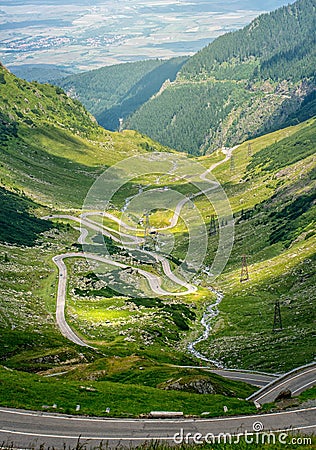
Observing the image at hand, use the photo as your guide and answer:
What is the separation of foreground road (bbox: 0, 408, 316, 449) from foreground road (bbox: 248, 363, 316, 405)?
23022 millimetres

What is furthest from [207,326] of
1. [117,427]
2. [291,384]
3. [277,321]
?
[117,427]

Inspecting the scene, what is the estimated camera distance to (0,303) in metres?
142

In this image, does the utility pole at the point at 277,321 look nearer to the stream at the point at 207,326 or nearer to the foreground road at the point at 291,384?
the stream at the point at 207,326

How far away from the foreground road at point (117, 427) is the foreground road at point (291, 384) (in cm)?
2302

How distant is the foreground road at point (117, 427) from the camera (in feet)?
162

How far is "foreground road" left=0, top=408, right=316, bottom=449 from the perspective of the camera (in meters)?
49.4

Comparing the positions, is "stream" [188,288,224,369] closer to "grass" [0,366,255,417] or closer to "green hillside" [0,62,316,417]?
"green hillside" [0,62,316,417]

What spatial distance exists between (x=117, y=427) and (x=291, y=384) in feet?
130

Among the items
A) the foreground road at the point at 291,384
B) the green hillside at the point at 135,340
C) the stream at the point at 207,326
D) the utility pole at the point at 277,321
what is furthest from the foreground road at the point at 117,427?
the utility pole at the point at 277,321

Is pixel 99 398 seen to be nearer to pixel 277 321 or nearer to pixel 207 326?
pixel 277 321

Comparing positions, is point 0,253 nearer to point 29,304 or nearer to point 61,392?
point 29,304

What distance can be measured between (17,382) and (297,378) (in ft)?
140

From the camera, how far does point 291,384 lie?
85625 mm

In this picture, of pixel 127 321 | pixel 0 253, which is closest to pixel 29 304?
pixel 127 321
